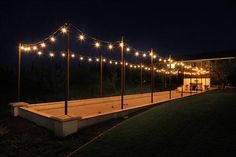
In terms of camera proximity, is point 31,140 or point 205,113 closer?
point 31,140

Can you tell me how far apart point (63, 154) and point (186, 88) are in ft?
54.2

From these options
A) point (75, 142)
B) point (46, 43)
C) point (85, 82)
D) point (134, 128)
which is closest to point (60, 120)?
point (75, 142)

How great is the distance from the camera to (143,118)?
624cm

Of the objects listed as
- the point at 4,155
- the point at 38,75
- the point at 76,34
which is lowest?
the point at 4,155

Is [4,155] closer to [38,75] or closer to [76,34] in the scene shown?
[76,34]

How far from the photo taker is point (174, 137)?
4.38 metres

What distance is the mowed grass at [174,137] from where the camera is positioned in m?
3.77

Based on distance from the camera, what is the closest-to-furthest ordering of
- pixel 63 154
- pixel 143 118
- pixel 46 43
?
pixel 63 154 → pixel 143 118 → pixel 46 43

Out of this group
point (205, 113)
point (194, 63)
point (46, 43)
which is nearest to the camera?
point (205, 113)

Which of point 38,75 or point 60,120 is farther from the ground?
point 38,75

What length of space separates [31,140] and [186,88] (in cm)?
1626

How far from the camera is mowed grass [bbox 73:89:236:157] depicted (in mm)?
3771

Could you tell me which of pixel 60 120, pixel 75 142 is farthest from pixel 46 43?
pixel 75 142

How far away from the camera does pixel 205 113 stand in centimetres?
579
